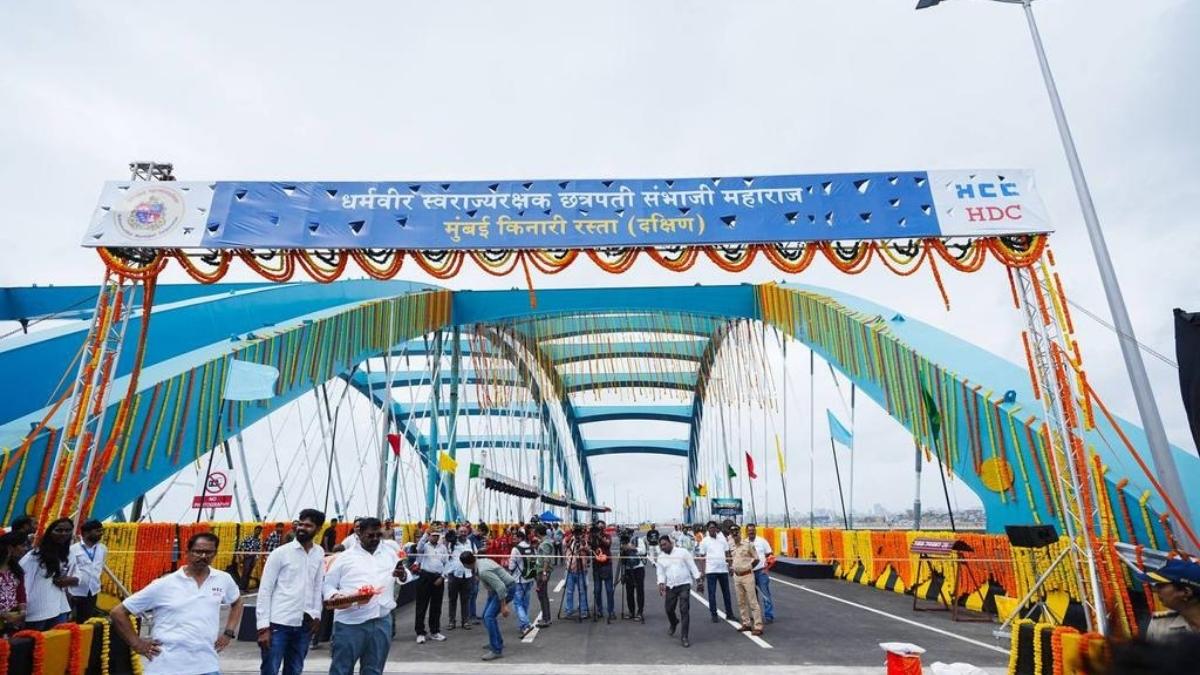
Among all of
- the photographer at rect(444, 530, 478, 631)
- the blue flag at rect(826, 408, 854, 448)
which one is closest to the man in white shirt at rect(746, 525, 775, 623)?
the photographer at rect(444, 530, 478, 631)

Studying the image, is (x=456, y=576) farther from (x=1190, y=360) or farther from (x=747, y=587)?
(x=1190, y=360)

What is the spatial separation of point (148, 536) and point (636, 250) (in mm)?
13452

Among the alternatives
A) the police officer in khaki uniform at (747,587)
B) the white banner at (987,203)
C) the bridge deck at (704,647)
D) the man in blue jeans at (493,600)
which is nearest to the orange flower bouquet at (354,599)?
the bridge deck at (704,647)

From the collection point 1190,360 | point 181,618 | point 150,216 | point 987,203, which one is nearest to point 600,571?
point 181,618

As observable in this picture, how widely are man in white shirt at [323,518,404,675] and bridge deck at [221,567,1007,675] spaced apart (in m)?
2.64

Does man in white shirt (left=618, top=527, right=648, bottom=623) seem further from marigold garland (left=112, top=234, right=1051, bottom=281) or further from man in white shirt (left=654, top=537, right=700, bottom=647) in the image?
marigold garland (left=112, top=234, right=1051, bottom=281)

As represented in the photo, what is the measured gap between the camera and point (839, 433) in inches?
863

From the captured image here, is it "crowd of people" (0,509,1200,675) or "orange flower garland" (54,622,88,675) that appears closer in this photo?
"crowd of people" (0,509,1200,675)

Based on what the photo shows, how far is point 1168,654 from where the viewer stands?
1.36m

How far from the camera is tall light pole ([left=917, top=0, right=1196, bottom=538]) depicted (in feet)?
25.0

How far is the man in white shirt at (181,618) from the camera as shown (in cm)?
401

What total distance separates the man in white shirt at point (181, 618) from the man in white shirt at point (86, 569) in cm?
487

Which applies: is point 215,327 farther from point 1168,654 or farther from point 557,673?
point 1168,654

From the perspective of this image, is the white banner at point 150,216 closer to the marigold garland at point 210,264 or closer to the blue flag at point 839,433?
the marigold garland at point 210,264
